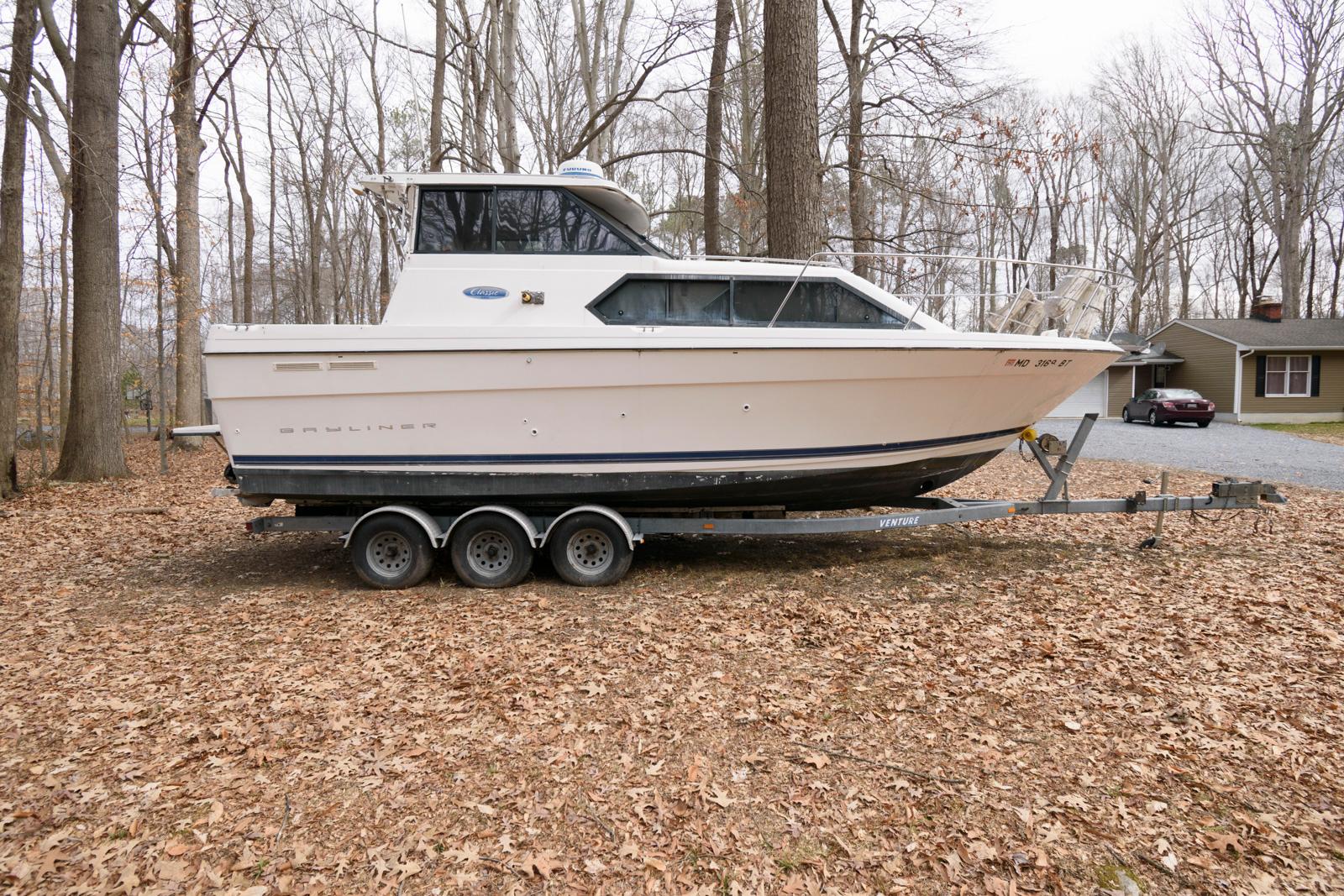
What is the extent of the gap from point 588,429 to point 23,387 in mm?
22043

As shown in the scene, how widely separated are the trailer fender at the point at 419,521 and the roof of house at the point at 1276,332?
25056 millimetres

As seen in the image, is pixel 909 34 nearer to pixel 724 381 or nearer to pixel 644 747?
pixel 724 381

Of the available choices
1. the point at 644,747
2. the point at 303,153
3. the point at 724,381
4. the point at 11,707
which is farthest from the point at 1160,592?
the point at 303,153

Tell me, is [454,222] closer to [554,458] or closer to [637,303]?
[637,303]

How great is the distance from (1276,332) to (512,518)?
26.8 metres

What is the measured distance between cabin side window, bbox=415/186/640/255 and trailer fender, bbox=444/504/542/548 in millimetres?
1841

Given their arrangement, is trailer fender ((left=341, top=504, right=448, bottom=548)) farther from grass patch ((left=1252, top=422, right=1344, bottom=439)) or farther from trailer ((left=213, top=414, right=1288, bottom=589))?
grass patch ((left=1252, top=422, right=1344, bottom=439))

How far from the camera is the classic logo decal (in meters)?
5.11

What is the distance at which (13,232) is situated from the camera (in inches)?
336

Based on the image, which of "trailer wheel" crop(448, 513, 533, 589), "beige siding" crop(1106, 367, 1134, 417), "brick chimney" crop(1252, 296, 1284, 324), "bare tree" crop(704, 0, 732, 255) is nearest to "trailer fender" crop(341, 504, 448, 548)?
"trailer wheel" crop(448, 513, 533, 589)

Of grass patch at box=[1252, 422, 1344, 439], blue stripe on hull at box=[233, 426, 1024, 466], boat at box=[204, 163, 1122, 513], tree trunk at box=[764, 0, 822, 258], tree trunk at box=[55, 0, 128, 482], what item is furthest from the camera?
grass patch at box=[1252, 422, 1344, 439]

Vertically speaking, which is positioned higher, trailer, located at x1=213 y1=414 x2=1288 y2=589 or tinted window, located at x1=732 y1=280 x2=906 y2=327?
tinted window, located at x1=732 y1=280 x2=906 y2=327

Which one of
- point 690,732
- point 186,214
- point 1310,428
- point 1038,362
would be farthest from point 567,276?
point 1310,428

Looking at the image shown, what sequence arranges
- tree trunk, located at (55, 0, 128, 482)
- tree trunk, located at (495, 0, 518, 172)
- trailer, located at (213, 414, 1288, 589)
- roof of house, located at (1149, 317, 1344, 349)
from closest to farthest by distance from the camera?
trailer, located at (213, 414, 1288, 589)
tree trunk, located at (55, 0, 128, 482)
tree trunk, located at (495, 0, 518, 172)
roof of house, located at (1149, 317, 1344, 349)
